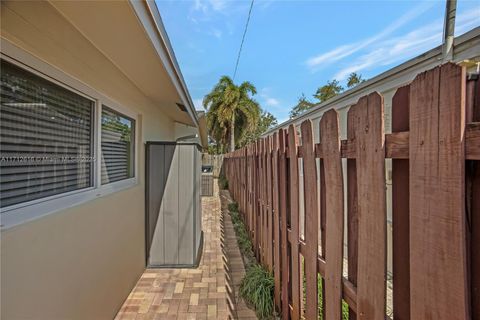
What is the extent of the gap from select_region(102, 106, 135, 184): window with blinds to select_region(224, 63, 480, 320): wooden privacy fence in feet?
6.58

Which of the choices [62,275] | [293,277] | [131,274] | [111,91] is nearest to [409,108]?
[293,277]

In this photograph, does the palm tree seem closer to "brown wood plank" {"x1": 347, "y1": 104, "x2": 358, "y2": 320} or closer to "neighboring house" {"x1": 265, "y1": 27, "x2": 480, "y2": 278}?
"neighboring house" {"x1": 265, "y1": 27, "x2": 480, "y2": 278}

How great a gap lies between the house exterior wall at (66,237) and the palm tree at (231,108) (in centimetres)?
1679

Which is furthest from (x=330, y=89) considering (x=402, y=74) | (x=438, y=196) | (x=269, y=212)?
(x=438, y=196)

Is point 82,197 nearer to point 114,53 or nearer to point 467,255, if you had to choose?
point 114,53

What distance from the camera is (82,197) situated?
215 centimetres

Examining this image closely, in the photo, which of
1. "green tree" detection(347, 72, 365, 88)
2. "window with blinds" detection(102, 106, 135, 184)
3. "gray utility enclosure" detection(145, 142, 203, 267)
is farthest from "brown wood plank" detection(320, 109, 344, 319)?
"green tree" detection(347, 72, 365, 88)

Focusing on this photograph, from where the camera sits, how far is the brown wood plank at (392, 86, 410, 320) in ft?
3.44

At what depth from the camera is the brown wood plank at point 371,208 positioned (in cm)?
114

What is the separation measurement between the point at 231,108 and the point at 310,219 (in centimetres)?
1838

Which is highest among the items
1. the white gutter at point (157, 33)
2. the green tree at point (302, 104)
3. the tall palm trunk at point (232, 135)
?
the green tree at point (302, 104)

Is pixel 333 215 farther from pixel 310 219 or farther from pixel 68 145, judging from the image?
pixel 68 145

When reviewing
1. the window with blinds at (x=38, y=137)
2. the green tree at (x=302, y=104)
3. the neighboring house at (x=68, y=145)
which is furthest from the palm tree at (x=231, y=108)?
the window with blinds at (x=38, y=137)

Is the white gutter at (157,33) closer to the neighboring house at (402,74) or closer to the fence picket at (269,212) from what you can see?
the fence picket at (269,212)
